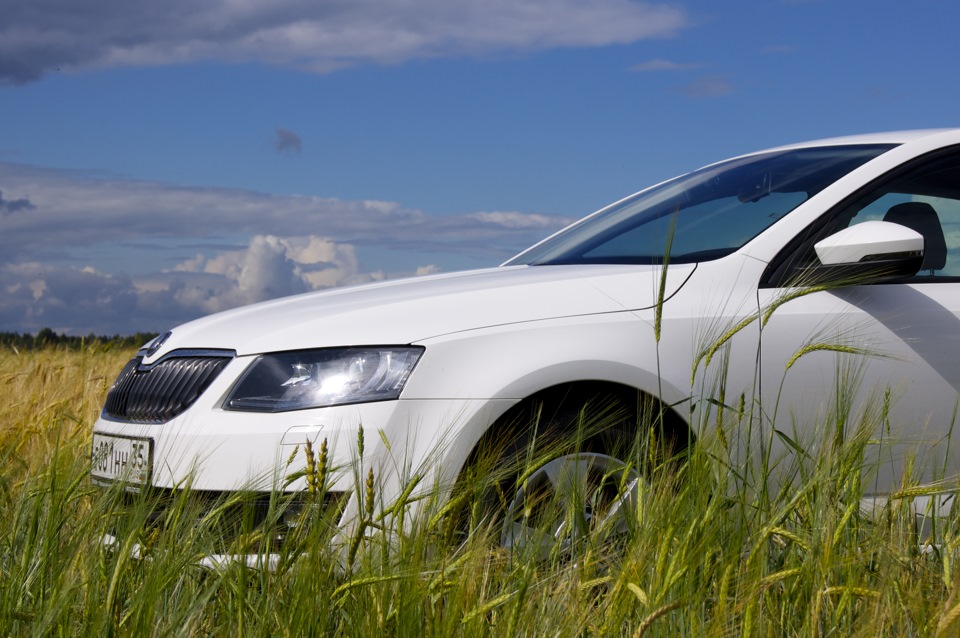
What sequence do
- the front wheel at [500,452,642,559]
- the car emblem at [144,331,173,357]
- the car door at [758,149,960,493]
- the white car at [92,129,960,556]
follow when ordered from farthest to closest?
1. the car emblem at [144,331,173,357]
2. the car door at [758,149,960,493]
3. the white car at [92,129,960,556]
4. the front wheel at [500,452,642,559]

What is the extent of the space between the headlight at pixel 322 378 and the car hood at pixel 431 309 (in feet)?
0.11

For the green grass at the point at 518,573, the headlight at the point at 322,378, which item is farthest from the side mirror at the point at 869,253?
the headlight at the point at 322,378

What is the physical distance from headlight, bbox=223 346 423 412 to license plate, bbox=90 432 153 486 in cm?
35

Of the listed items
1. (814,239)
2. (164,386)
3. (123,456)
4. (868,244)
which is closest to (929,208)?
(814,239)

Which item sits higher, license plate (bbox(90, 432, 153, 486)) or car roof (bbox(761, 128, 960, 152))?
car roof (bbox(761, 128, 960, 152))

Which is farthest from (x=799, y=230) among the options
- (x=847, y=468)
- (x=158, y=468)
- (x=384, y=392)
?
(x=158, y=468)

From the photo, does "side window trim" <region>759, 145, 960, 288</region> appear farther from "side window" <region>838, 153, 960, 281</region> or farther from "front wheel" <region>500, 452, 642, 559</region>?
"front wheel" <region>500, 452, 642, 559</region>

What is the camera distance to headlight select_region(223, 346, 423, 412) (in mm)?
2760

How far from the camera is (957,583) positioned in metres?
1.66

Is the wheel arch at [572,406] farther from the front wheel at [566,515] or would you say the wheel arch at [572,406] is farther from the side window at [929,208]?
the side window at [929,208]

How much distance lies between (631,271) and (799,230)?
0.60 m

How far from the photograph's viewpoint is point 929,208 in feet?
12.4

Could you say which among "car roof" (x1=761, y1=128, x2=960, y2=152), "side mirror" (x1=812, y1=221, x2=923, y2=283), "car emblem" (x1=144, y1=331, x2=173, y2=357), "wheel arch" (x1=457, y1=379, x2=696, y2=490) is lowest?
"wheel arch" (x1=457, y1=379, x2=696, y2=490)

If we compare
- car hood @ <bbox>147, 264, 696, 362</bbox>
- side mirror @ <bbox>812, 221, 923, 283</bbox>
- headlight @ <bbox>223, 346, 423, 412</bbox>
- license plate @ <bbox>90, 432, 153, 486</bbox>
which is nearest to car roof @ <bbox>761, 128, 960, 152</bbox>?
side mirror @ <bbox>812, 221, 923, 283</bbox>
